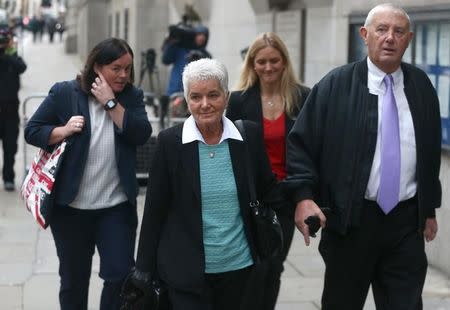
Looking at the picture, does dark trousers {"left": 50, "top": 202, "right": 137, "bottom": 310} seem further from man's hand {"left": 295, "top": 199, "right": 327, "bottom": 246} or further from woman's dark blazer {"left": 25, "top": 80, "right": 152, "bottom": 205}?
man's hand {"left": 295, "top": 199, "right": 327, "bottom": 246}

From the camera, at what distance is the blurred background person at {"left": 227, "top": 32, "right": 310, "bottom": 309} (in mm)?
5320

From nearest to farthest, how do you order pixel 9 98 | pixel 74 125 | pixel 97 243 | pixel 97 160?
pixel 74 125
pixel 97 160
pixel 97 243
pixel 9 98

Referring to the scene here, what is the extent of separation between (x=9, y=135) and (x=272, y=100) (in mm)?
5899

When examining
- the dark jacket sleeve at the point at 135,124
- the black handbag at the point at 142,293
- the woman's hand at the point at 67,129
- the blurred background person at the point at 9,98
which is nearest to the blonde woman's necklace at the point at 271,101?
the dark jacket sleeve at the point at 135,124

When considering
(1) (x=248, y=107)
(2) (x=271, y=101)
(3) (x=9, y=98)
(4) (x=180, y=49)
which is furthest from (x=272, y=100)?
(4) (x=180, y=49)

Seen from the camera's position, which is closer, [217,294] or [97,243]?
[217,294]

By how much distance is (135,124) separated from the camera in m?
4.89

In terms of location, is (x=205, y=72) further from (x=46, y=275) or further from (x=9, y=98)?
(x=9, y=98)

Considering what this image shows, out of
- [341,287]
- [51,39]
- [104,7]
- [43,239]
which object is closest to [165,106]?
[43,239]

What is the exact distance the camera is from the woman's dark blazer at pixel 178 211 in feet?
13.0

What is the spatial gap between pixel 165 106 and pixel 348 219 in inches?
286

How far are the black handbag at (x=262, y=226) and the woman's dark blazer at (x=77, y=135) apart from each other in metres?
0.94

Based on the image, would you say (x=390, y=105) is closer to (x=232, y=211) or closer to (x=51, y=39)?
(x=232, y=211)

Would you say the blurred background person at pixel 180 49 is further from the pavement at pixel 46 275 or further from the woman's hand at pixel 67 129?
the woman's hand at pixel 67 129
